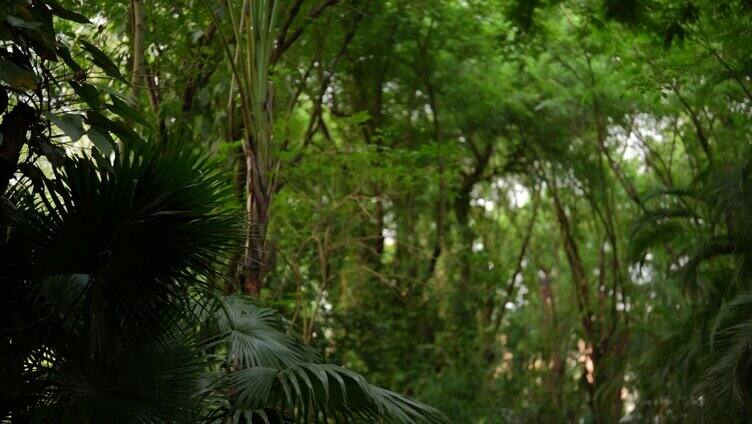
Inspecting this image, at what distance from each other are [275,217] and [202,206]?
641 centimetres

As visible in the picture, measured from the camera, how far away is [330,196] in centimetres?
1088

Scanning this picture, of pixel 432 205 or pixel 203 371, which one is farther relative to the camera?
pixel 432 205

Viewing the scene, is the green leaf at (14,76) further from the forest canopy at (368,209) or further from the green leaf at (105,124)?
the green leaf at (105,124)

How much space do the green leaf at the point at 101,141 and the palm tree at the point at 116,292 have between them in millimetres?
91

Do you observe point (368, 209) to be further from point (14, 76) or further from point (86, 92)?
point (14, 76)

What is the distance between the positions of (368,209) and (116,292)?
804 cm

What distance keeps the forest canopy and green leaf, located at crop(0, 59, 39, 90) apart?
13 mm

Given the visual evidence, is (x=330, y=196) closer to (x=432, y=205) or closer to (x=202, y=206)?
(x=432, y=205)

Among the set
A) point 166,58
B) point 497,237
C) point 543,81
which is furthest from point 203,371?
point 497,237

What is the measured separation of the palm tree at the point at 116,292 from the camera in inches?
155

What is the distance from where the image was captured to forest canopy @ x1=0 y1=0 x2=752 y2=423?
4047 mm

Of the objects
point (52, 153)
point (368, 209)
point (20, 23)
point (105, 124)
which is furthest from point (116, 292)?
point (368, 209)

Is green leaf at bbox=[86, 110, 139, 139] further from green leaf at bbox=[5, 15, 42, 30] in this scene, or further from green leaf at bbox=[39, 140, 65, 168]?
green leaf at bbox=[5, 15, 42, 30]

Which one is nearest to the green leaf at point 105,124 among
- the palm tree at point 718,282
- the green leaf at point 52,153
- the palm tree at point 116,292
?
the palm tree at point 116,292
